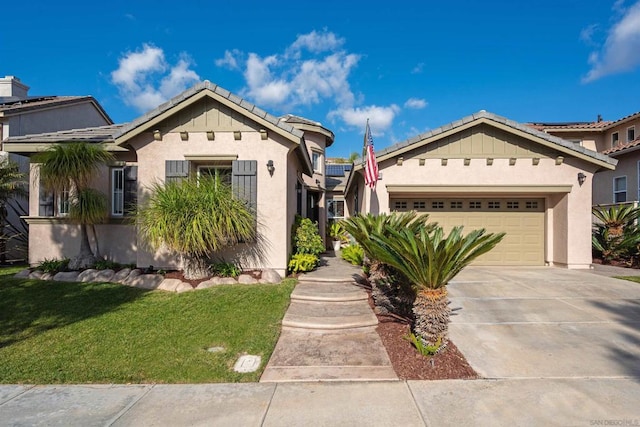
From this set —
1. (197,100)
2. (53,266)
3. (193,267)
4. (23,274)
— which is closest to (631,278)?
(193,267)

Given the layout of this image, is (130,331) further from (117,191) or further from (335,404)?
(117,191)

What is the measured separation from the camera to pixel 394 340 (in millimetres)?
4734

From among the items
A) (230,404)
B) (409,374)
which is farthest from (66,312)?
(409,374)

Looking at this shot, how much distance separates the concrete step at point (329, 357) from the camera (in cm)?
383

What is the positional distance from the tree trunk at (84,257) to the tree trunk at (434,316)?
8.33m

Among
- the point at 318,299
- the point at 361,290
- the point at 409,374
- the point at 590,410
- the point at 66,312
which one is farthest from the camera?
the point at 361,290

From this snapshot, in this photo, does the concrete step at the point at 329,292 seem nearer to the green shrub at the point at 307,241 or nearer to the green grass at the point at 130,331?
the green grass at the point at 130,331

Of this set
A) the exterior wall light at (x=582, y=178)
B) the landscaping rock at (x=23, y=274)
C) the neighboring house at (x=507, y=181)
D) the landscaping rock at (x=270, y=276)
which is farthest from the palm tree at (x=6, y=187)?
the exterior wall light at (x=582, y=178)

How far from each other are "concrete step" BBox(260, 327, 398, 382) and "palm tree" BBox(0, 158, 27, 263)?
958cm

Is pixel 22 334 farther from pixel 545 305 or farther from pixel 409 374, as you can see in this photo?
pixel 545 305

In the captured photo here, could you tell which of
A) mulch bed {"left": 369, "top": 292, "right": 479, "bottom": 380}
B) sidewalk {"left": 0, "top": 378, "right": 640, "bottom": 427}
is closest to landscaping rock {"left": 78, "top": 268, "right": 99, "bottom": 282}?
sidewalk {"left": 0, "top": 378, "right": 640, "bottom": 427}

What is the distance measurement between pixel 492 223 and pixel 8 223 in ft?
51.4

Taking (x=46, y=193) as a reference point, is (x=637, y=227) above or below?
below

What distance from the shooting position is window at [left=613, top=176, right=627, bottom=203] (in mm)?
13727
